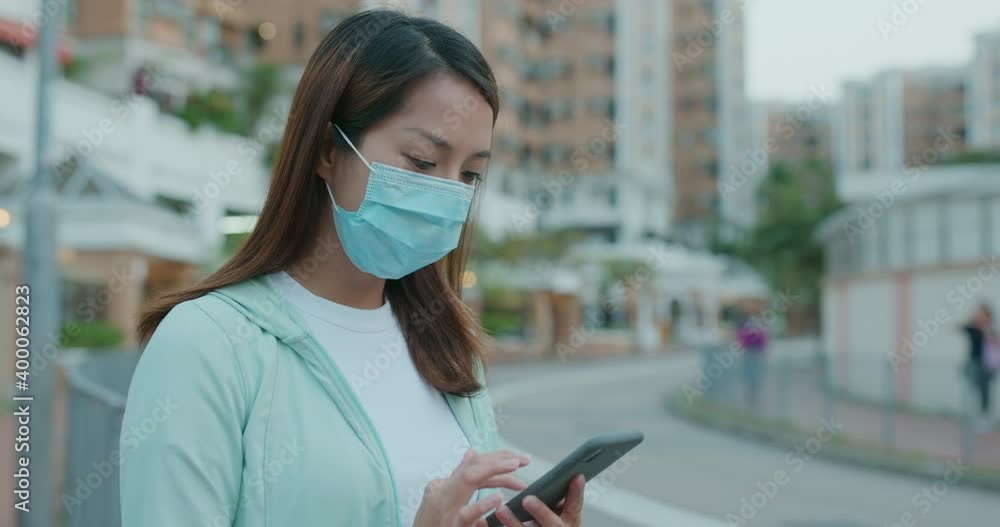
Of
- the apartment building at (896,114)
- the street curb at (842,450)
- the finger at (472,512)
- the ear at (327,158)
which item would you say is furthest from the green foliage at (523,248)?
the apartment building at (896,114)

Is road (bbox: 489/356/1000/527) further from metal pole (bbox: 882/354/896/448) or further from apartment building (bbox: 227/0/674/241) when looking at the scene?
apartment building (bbox: 227/0/674/241)

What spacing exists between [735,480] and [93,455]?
708 cm

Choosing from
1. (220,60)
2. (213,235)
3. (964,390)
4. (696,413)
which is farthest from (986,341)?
(220,60)

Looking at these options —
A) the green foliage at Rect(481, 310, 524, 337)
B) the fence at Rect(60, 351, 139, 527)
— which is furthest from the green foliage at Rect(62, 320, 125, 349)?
the green foliage at Rect(481, 310, 524, 337)

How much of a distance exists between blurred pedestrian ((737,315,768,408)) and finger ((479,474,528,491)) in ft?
49.5

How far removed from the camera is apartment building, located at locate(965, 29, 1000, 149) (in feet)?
285

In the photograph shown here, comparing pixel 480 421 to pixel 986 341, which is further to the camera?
pixel 986 341

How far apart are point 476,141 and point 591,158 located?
53.2 m

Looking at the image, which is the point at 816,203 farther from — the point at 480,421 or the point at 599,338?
the point at 480,421

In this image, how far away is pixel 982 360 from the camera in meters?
12.7

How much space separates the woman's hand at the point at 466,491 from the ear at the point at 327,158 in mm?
613

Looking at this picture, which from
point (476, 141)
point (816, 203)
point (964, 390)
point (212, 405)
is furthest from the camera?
point (816, 203)

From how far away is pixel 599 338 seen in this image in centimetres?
4362

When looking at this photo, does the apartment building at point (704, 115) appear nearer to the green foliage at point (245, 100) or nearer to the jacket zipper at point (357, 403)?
the green foliage at point (245, 100)
